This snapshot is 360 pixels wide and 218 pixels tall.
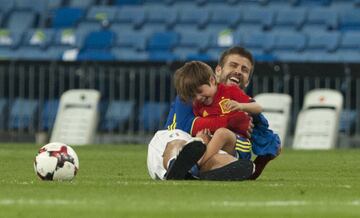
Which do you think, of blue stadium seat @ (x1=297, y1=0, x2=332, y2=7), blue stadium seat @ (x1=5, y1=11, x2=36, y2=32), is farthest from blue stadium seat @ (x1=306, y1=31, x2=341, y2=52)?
blue stadium seat @ (x1=5, y1=11, x2=36, y2=32)

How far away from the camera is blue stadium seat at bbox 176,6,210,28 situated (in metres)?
28.4

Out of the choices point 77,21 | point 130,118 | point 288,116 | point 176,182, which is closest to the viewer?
point 176,182

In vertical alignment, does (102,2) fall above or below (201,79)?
below

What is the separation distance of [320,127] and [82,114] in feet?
14.2

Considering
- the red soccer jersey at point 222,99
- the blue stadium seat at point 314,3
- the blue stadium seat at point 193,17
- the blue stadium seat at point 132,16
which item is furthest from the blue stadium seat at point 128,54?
the red soccer jersey at point 222,99

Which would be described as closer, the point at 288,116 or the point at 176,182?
the point at 176,182

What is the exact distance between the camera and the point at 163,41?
27344mm

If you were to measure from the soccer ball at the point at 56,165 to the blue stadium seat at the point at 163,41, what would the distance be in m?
15.4

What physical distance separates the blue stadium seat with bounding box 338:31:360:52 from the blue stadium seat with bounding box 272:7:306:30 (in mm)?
1505

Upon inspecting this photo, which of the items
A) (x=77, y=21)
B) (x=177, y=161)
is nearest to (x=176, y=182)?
(x=177, y=161)

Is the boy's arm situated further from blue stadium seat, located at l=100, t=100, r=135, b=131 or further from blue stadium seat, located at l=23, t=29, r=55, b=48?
blue stadium seat, located at l=23, t=29, r=55, b=48

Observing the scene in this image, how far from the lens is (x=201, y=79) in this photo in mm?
11625

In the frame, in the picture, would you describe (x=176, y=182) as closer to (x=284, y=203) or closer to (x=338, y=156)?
(x=284, y=203)

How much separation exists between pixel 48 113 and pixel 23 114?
473 mm
